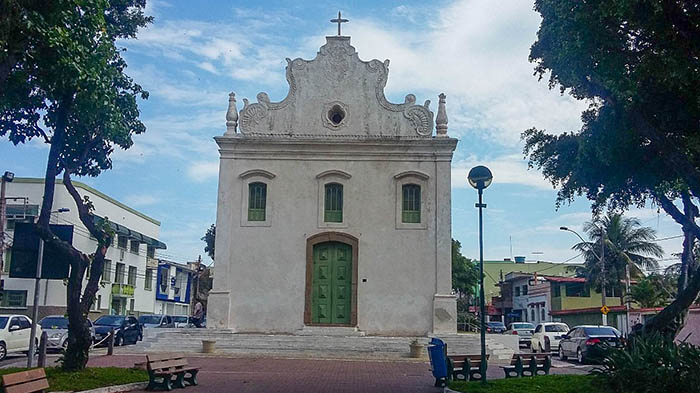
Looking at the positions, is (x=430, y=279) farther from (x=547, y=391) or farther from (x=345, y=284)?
(x=547, y=391)

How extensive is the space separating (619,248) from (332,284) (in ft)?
96.6

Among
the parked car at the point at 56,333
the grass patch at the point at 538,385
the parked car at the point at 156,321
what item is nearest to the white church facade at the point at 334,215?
the parked car at the point at 56,333

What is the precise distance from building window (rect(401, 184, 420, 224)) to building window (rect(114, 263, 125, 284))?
1237 inches

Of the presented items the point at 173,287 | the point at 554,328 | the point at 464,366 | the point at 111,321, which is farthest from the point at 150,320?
the point at 173,287

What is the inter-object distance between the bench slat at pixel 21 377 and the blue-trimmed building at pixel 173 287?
5176cm

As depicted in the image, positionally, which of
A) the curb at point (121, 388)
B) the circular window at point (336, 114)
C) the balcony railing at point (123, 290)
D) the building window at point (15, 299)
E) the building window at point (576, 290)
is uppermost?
the circular window at point (336, 114)

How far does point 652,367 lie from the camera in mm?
10547

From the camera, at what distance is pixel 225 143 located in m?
26.3

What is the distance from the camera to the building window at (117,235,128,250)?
50812 millimetres

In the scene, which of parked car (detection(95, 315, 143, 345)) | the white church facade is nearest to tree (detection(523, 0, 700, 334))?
the white church facade

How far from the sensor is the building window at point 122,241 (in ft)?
167

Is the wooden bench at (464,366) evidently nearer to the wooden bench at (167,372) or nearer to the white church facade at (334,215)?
the wooden bench at (167,372)

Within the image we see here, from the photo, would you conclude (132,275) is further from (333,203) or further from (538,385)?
(538,385)

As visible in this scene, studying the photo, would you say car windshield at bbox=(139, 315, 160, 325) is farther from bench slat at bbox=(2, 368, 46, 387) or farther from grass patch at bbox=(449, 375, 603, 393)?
bench slat at bbox=(2, 368, 46, 387)
